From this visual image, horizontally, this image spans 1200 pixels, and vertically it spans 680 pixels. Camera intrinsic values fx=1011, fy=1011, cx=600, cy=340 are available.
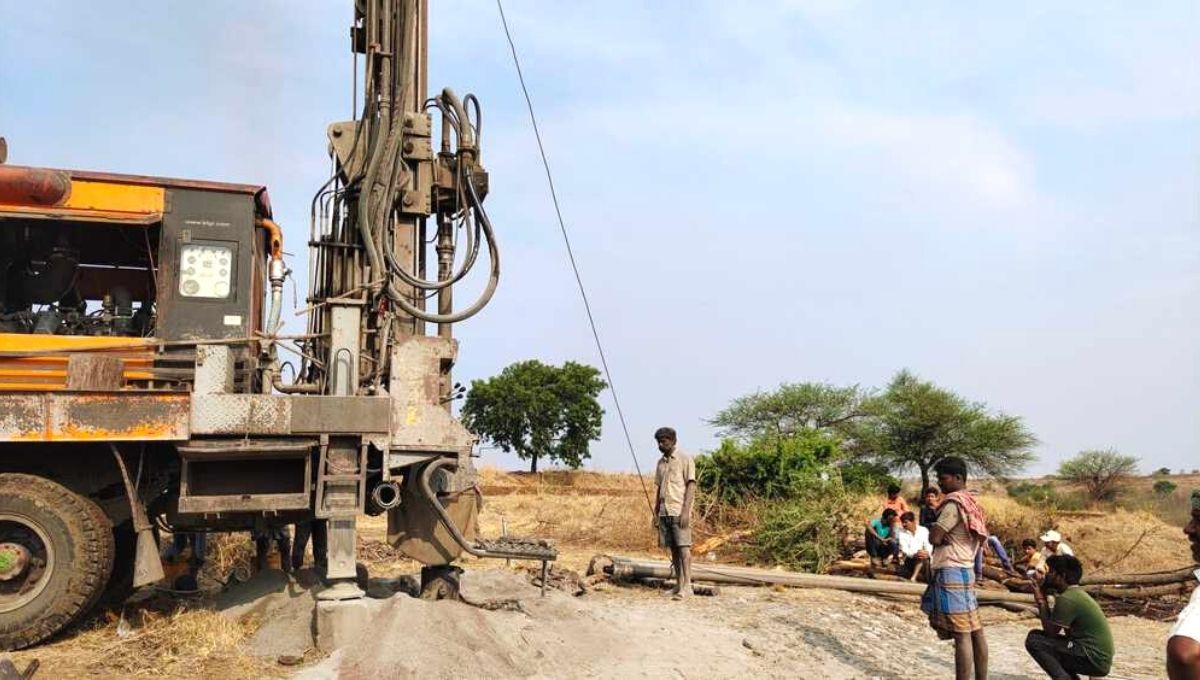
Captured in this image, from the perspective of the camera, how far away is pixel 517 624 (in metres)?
7.36

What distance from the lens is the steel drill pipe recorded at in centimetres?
1110

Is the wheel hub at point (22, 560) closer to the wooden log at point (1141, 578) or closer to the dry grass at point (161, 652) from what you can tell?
the dry grass at point (161, 652)

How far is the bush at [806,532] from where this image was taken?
13.0m

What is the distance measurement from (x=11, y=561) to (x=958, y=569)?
6.36 meters

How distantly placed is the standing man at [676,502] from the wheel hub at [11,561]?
5.59 m

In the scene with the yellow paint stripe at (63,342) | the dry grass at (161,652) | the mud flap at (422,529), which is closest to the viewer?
the dry grass at (161,652)

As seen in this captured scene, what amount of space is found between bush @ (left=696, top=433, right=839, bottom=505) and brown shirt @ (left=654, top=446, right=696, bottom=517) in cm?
602

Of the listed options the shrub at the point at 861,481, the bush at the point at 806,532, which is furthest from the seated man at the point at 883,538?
the shrub at the point at 861,481

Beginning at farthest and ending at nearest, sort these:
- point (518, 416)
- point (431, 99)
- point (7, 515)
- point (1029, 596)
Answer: point (518, 416)
point (1029, 596)
point (431, 99)
point (7, 515)

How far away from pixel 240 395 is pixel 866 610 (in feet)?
21.9

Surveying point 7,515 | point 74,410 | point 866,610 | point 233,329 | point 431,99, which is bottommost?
point 866,610

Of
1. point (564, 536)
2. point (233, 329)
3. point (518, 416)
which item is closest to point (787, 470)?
point (564, 536)

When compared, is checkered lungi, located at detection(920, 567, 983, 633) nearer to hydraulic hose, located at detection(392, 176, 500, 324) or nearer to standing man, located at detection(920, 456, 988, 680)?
standing man, located at detection(920, 456, 988, 680)

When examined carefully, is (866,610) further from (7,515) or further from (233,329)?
(7,515)
